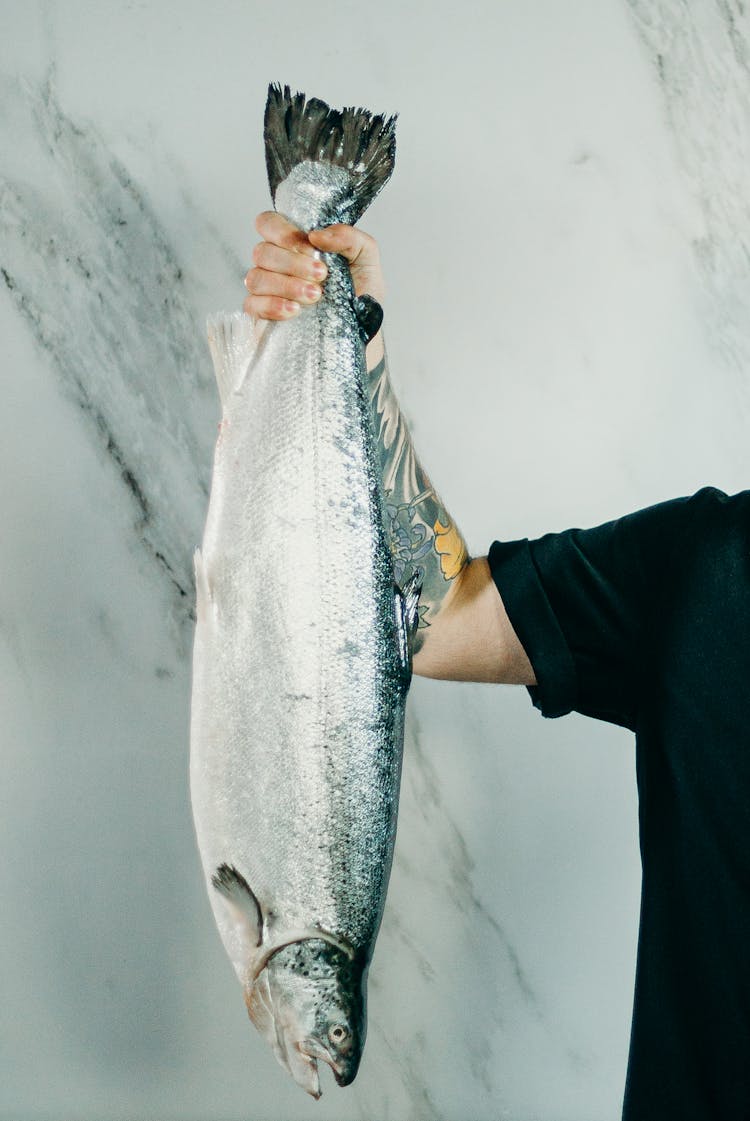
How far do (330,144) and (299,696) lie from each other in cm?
37

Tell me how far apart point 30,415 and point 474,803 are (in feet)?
2.30

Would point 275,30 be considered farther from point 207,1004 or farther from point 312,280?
point 207,1004

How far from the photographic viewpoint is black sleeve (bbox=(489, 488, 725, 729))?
0.93m

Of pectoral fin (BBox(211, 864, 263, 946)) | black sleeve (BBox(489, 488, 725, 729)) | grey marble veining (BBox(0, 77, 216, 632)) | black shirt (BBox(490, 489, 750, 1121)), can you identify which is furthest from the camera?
grey marble veining (BBox(0, 77, 216, 632))

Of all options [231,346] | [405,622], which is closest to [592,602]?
[405,622]

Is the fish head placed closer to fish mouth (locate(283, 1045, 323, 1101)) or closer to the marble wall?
fish mouth (locate(283, 1045, 323, 1101))

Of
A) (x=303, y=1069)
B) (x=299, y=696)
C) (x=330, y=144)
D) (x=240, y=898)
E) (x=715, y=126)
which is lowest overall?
(x=303, y=1069)

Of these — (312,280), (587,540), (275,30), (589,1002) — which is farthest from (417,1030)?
(275,30)

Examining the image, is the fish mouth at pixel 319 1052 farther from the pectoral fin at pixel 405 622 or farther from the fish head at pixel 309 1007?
the pectoral fin at pixel 405 622

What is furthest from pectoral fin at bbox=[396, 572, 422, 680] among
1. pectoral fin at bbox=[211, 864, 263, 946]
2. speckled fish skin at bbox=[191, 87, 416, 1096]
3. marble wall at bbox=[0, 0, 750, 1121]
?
marble wall at bbox=[0, 0, 750, 1121]

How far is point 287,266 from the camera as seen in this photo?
2.17ft

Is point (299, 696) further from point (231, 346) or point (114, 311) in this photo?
point (114, 311)

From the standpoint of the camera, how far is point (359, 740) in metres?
0.64

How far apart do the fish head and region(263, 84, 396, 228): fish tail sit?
47 cm
